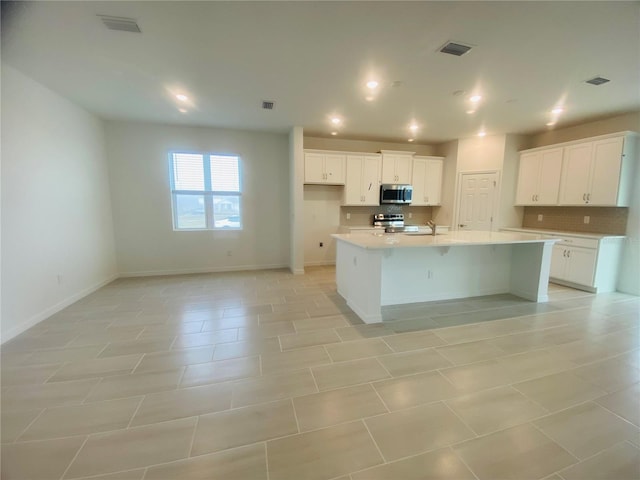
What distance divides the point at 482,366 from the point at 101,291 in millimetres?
5227

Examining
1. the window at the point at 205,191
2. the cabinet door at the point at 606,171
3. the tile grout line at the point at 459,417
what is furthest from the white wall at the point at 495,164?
the window at the point at 205,191

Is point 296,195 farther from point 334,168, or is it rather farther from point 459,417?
point 459,417

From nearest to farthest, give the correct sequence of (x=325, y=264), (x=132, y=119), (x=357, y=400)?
(x=357, y=400)
(x=132, y=119)
(x=325, y=264)

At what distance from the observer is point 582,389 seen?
1.91m

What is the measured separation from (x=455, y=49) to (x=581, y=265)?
4.09 m

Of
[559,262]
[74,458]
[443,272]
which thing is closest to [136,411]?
[74,458]

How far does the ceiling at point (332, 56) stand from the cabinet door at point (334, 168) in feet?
4.57

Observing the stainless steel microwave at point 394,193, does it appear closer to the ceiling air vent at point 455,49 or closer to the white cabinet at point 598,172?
the white cabinet at point 598,172

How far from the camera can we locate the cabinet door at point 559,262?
4391 millimetres

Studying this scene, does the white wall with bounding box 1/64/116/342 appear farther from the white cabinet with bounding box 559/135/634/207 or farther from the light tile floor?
the white cabinet with bounding box 559/135/634/207

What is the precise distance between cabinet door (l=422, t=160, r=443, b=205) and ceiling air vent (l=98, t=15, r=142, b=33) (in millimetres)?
5733

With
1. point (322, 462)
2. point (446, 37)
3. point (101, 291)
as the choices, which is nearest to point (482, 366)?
point (322, 462)

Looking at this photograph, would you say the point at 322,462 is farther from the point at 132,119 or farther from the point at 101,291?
the point at 132,119

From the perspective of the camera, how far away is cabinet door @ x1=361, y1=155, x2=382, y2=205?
5.73 metres
